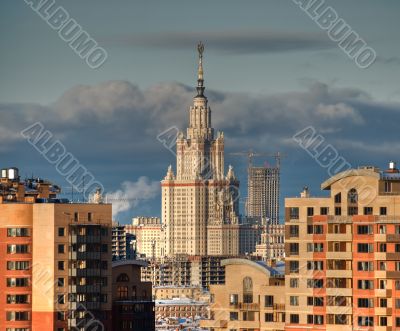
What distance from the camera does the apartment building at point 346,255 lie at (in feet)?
474

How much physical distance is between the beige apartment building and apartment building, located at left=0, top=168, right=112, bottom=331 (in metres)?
8.72

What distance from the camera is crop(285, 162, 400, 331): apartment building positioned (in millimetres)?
144625

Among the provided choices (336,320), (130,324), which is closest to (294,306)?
(336,320)

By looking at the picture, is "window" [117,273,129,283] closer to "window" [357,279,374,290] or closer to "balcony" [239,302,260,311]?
"balcony" [239,302,260,311]

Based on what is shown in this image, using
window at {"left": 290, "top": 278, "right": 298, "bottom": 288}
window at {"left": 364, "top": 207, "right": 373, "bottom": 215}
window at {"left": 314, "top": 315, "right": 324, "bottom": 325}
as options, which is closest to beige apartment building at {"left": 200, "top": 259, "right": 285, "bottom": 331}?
window at {"left": 290, "top": 278, "right": 298, "bottom": 288}

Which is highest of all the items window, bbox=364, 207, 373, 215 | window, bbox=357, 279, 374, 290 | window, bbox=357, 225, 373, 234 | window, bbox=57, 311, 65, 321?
window, bbox=364, 207, 373, 215

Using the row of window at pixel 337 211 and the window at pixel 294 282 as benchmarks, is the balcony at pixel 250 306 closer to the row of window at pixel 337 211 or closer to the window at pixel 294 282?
the window at pixel 294 282

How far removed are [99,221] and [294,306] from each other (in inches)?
654

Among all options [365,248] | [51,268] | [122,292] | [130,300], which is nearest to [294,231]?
[365,248]

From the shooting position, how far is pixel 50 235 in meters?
151

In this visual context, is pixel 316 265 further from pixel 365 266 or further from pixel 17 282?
pixel 17 282

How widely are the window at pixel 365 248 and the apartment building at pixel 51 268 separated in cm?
2025

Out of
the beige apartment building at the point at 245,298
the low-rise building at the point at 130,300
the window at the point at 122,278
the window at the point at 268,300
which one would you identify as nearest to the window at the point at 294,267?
the beige apartment building at the point at 245,298

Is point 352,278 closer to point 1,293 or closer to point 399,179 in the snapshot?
point 399,179
